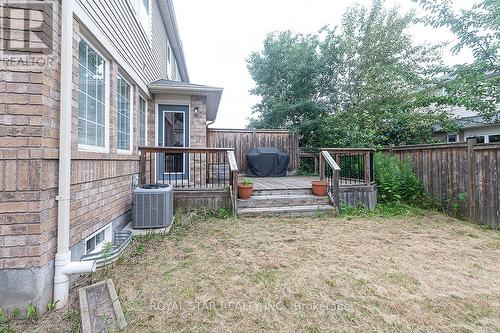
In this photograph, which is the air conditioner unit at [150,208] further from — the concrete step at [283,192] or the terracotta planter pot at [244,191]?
the concrete step at [283,192]

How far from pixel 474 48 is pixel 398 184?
473cm

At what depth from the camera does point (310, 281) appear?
2.53m

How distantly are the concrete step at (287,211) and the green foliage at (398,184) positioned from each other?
2040 mm

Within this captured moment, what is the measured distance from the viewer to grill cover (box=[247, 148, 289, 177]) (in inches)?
354

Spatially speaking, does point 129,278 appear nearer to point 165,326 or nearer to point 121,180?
point 165,326

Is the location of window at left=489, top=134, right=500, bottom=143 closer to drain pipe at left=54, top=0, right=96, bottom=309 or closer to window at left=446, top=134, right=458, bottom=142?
window at left=446, top=134, right=458, bottom=142

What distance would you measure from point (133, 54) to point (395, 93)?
1084 centimetres

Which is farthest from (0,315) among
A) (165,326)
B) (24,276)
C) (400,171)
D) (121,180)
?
(400,171)

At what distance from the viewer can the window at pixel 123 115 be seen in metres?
4.26

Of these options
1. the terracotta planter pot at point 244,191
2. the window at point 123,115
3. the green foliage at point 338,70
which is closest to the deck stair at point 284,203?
the terracotta planter pot at point 244,191

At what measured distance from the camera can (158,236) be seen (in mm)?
3779

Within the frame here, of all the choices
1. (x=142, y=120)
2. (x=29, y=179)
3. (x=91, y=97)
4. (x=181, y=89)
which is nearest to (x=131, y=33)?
(x=181, y=89)

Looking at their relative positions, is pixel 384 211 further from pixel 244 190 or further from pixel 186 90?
pixel 186 90

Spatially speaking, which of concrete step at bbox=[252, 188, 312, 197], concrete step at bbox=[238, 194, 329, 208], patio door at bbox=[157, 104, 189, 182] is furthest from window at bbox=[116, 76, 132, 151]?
concrete step at bbox=[252, 188, 312, 197]
